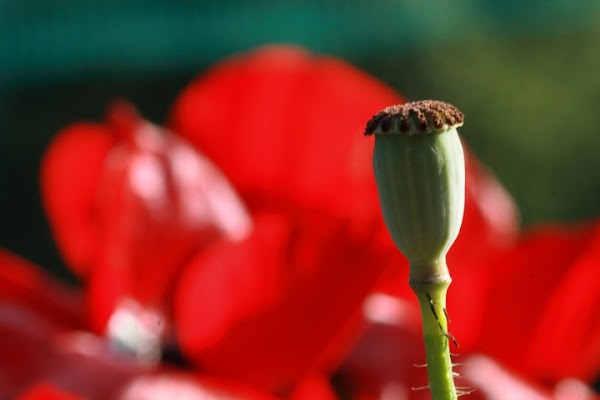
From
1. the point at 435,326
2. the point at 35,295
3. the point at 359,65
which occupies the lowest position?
the point at 435,326

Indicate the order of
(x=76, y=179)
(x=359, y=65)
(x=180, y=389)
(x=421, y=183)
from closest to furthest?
(x=421, y=183) < (x=180, y=389) < (x=76, y=179) < (x=359, y=65)

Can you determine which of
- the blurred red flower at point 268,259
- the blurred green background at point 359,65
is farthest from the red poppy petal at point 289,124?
the blurred green background at point 359,65

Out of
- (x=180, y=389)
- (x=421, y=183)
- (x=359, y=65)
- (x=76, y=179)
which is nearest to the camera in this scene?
(x=421, y=183)

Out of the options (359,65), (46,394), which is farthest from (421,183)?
(359,65)

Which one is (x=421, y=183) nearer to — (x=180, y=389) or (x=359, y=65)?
(x=180, y=389)

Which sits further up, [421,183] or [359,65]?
[359,65]

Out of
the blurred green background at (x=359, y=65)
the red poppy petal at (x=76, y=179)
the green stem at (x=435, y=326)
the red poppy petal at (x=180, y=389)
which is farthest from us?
the blurred green background at (x=359, y=65)

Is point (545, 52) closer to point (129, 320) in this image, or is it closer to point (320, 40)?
point (320, 40)

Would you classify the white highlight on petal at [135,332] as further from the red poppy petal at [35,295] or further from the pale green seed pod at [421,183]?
the pale green seed pod at [421,183]
